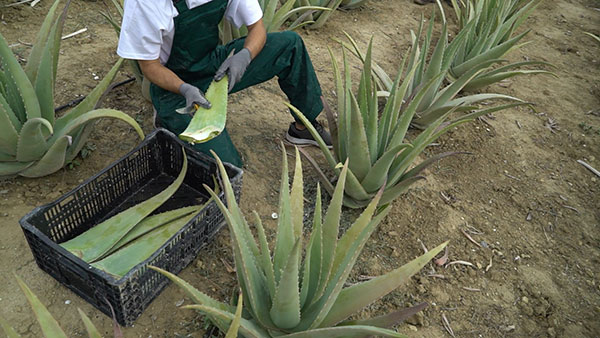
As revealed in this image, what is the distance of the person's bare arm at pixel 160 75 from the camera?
74.9 inches

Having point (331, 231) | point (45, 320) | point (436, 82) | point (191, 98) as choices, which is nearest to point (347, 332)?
point (331, 231)

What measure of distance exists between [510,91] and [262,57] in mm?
2106

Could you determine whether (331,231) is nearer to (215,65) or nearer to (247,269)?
(247,269)

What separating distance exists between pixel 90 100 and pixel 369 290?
141 centimetres

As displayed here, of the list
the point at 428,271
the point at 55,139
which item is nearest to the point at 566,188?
the point at 428,271

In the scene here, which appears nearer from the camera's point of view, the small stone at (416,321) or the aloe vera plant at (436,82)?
the small stone at (416,321)

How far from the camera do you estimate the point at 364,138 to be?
1.79m

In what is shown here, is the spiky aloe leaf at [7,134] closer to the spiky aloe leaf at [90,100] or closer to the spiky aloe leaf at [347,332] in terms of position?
the spiky aloe leaf at [90,100]

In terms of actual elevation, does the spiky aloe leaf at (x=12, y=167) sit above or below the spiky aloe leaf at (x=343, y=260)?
below

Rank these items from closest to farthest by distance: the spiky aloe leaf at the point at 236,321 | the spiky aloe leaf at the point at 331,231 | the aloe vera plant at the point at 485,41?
the spiky aloe leaf at the point at 236,321
the spiky aloe leaf at the point at 331,231
the aloe vera plant at the point at 485,41

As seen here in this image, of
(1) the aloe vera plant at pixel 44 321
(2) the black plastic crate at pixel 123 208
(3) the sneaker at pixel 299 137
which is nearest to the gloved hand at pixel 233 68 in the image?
(2) the black plastic crate at pixel 123 208

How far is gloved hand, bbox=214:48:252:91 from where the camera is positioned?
1967mm

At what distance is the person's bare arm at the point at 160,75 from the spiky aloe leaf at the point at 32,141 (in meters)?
0.47

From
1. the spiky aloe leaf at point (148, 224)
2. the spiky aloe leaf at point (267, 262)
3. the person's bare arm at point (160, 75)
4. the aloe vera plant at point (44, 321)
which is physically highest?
the person's bare arm at point (160, 75)
